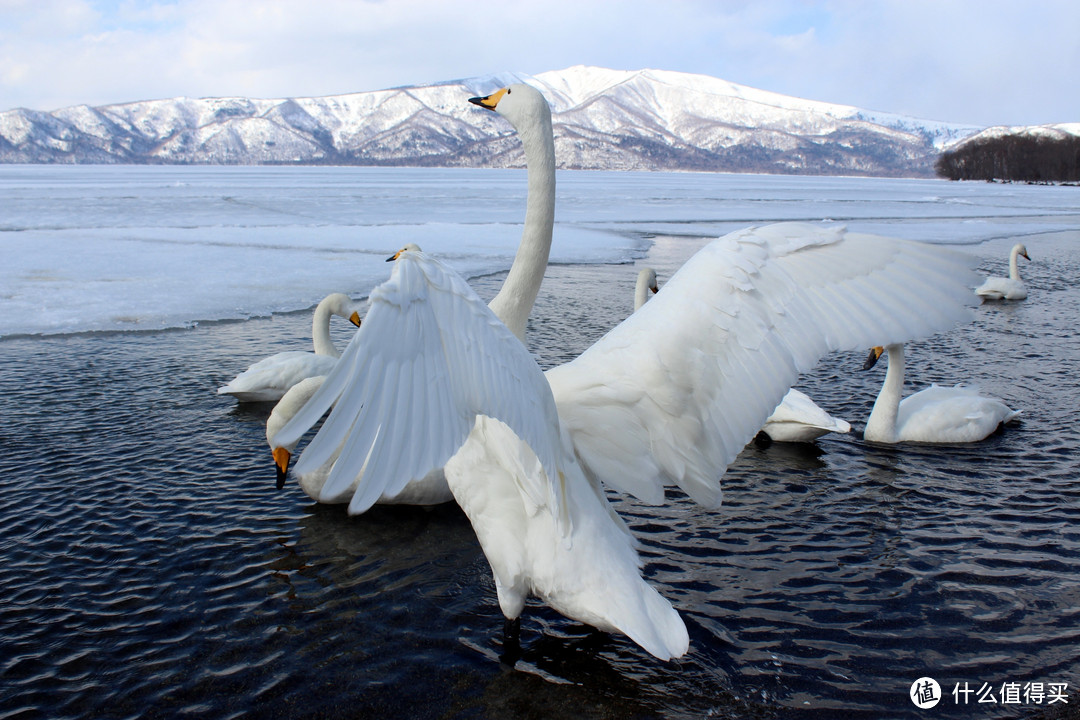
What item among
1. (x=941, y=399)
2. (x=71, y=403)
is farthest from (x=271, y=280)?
(x=941, y=399)

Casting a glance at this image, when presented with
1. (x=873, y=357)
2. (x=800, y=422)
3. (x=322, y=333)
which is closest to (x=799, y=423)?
(x=800, y=422)

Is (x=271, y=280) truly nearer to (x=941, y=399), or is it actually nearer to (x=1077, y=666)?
(x=941, y=399)

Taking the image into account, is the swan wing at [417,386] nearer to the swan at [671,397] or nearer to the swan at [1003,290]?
the swan at [671,397]

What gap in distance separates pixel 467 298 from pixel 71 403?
16.6 ft

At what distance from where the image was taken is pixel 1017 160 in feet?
276

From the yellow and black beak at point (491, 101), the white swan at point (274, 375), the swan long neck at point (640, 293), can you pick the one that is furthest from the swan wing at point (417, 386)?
the swan long neck at point (640, 293)

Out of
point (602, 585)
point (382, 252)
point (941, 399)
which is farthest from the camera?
point (382, 252)

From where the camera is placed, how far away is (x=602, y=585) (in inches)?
111

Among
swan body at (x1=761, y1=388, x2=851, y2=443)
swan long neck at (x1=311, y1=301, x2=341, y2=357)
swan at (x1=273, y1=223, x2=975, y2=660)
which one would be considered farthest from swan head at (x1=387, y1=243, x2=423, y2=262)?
swan body at (x1=761, y1=388, x2=851, y2=443)

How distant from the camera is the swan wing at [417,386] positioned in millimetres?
1941

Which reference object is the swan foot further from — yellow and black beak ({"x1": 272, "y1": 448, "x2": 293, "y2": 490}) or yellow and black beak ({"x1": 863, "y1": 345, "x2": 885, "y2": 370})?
yellow and black beak ({"x1": 863, "y1": 345, "x2": 885, "y2": 370})

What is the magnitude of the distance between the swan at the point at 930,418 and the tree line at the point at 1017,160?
89.6m

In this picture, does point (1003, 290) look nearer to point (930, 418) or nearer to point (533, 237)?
point (930, 418)

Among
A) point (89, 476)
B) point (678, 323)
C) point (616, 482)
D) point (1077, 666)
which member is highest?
point (678, 323)
